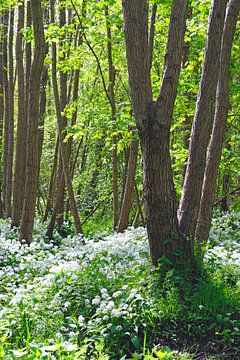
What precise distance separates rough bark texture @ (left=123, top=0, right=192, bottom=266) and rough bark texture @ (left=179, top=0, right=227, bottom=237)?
0.36 meters

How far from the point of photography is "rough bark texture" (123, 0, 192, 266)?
5230mm

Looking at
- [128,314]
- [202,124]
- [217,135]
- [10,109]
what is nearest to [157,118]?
[202,124]

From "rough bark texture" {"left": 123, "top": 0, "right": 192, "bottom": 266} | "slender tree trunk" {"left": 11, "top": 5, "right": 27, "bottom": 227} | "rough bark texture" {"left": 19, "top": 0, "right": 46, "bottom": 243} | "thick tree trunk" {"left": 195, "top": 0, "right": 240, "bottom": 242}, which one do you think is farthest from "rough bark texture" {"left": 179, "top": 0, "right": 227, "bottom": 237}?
"slender tree trunk" {"left": 11, "top": 5, "right": 27, "bottom": 227}

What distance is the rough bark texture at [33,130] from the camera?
8.47m

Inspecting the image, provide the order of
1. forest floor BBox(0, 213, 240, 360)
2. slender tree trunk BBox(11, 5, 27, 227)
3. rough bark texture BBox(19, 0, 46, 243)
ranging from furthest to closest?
slender tree trunk BBox(11, 5, 27, 227) < rough bark texture BBox(19, 0, 46, 243) < forest floor BBox(0, 213, 240, 360)

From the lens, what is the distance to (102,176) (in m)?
17.6

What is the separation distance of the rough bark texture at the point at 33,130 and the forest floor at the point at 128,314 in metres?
3.33

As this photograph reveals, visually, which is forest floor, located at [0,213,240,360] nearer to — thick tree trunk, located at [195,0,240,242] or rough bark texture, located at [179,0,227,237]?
rough bark texture, located at [179,0,227,237]

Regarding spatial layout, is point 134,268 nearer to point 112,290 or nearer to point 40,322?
point 112,290

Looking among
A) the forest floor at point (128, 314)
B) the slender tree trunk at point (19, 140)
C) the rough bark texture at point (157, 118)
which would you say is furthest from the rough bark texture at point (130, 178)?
the rough bark texture at point (157, 118)

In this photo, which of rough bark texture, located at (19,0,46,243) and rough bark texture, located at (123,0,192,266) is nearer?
rough bark texture, located at (123,0,192,266)

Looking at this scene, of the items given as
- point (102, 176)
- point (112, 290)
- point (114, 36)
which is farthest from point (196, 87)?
point (102, 176)

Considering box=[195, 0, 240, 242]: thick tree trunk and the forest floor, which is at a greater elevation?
box=[195, 0, 240, 242]: thick tree trunk

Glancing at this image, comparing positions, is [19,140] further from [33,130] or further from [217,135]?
[217,135]
